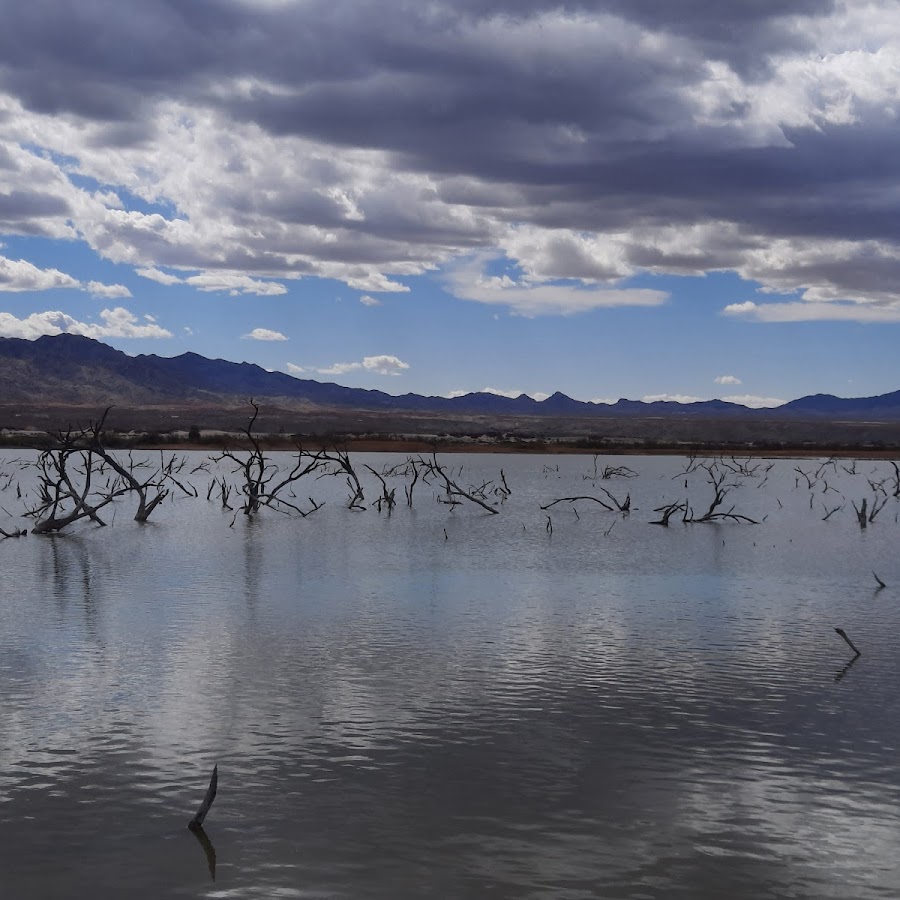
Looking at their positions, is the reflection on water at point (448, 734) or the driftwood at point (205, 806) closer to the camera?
the reflection on water at point (448, 734)

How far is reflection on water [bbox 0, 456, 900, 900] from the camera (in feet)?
22.9

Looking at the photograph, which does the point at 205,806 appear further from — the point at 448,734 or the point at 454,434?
the point at 454,434

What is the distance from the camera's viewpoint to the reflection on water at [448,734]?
22.9ft

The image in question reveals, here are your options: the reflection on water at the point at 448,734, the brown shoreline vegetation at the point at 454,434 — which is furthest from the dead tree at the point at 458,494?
the brown shoreline vegetation at the point at 454,434

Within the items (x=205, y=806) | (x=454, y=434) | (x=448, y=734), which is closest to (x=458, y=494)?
(x=448, y=734)

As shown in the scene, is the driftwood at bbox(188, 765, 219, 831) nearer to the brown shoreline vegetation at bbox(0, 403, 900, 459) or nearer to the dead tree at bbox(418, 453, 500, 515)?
the dead tree at bbox(418, 453, 500, 515)

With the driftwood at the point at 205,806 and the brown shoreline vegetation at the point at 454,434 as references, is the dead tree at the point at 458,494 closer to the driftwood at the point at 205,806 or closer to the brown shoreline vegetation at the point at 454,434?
→ the driftwood at the point at 205,806

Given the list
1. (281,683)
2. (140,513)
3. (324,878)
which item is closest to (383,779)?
(324,878)

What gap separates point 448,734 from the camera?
9.71m

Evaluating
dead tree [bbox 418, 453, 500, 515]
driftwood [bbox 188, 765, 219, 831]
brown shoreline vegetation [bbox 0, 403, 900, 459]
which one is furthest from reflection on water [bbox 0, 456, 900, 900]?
brown shoreline vegetation [bbox 0, 403, 900, 459]

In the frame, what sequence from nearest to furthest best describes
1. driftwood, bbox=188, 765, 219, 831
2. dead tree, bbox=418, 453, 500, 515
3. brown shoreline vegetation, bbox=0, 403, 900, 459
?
1. driftwood, bbox=188, 765, 219, 831
2. dead tree, bbox=418, 453, 500, 515
3. brown shoreline vegetation, bbox=0, 403, 900, 459

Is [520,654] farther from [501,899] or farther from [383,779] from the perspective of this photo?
[501,899]

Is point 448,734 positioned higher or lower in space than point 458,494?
lower

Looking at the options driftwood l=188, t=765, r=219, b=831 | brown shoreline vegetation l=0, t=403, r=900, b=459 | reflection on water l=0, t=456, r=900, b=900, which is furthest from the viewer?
brown shoreline vegetation l=0, t=403, r=900, b=459
